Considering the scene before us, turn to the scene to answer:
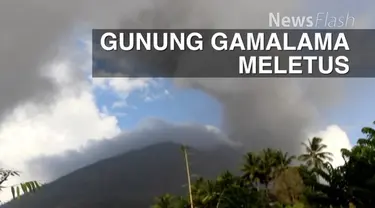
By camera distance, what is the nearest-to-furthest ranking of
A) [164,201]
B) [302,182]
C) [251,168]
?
[302,182] < [251,168] < [164,201]

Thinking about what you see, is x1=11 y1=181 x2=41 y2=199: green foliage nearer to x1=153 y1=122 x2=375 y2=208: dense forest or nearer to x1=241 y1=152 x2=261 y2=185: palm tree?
x1=153 y1=122 x2=375 y2=208: dense forest

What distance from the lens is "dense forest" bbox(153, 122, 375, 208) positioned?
25875 mm

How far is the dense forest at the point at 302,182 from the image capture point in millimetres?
25875

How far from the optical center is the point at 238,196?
100 ft

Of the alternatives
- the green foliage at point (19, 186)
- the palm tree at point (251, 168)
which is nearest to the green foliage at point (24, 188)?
the green foliage at point (19, 186)

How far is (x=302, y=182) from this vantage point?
4478 centimetres

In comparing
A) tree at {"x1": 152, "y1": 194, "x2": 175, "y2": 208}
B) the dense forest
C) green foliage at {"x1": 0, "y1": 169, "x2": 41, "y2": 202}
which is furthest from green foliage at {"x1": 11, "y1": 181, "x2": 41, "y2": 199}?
tree at {"x1": 152, "y1": 194, "x2": 175, "y2": 208}

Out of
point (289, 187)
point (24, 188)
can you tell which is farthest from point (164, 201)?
point (24, 188)

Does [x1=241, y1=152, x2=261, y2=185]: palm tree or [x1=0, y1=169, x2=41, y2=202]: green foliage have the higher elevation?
[x1=0, y1=169, x2=41, y2=202]: green foliage

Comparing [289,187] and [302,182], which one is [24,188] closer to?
[302,182]

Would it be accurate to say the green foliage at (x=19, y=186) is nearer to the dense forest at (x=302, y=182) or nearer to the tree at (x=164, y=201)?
the dense forest at (x=302, y=182)

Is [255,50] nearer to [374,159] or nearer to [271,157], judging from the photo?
[374,159]

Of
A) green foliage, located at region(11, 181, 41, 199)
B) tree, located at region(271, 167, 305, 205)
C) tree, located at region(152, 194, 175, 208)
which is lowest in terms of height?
tree, located at region(152, 194, 175, 208)

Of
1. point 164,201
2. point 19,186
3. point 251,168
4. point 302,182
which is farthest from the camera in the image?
point 164,201
